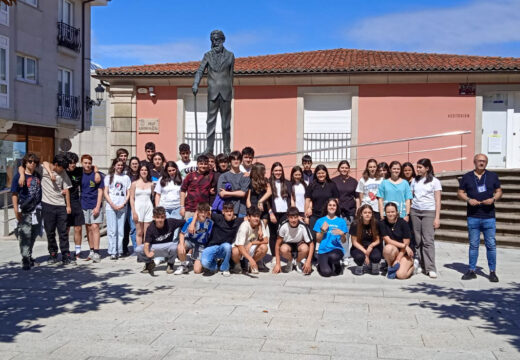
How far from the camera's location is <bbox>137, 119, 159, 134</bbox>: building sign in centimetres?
1698

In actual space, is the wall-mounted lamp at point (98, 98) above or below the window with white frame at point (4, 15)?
below

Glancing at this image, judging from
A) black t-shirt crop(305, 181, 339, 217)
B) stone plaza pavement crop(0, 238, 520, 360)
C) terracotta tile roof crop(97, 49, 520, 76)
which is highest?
terracotta tile roof crop(97, 49, 520, 76)

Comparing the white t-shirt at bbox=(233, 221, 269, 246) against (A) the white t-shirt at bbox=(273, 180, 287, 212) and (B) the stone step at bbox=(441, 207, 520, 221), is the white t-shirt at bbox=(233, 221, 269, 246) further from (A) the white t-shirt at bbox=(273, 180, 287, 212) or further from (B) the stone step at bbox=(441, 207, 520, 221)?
(B) the stone step at bbox=(441, 207, 520, 221)

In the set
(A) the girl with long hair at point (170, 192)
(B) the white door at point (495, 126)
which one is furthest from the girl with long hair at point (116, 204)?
(B) the white door at point (495, 126)

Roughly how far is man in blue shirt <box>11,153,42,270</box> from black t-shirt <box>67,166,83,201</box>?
22.5 inches

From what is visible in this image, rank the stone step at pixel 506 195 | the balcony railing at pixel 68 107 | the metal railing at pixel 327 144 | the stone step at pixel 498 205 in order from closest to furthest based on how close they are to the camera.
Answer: the stone step at pixel 498 205, the stone step at pixel 506 195, the metal railing at pixel 327 144, the balcony railing at pixel 68 107

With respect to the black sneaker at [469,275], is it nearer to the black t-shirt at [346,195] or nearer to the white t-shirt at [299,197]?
the black t-shirt at [346,195]

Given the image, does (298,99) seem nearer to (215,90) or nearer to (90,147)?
(215,90)

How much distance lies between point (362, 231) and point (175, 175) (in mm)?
3057

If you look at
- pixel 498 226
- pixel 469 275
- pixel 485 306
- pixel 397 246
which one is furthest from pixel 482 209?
pixel 498 226

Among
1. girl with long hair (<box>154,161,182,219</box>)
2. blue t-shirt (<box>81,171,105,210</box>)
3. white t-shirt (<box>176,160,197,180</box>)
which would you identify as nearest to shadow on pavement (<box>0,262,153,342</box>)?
blue t-shirt (<box>81,171,105,210</box>)

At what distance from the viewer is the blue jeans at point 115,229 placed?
9.22 metres

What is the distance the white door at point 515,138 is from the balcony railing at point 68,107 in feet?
56.3

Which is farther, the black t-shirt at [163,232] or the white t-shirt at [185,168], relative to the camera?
the white t-shirt at [185,168]
